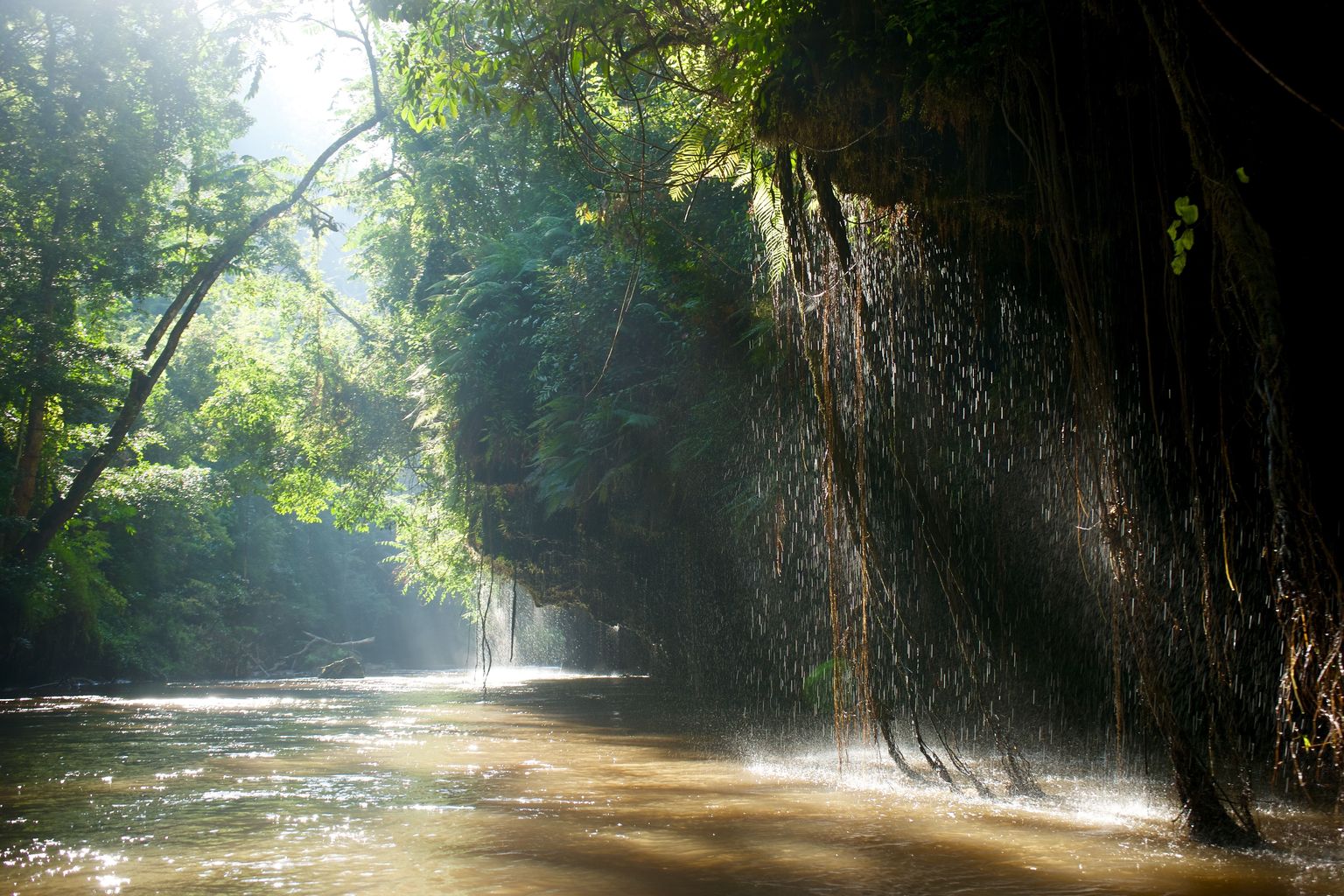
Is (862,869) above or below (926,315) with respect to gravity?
below

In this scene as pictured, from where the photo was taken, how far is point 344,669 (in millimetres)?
33125

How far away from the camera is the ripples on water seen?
4043 millimetres

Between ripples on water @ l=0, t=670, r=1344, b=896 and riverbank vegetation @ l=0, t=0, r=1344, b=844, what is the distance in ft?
1.67

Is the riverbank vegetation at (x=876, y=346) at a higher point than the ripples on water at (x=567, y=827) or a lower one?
higher

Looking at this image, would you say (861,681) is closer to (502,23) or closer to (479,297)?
(502,23)

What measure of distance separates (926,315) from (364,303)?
22.2 meters

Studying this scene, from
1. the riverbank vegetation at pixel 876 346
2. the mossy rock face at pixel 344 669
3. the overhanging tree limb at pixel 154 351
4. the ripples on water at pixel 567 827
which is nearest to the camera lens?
the ripples on water at pixel 567 827

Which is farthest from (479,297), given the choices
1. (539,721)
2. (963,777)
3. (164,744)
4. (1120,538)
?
(1120,538)

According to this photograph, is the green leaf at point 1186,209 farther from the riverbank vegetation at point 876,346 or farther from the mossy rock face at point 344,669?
the mossy rock face at point 344,669

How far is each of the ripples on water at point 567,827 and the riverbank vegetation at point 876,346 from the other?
510 millimetres

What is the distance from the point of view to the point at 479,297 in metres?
17.8

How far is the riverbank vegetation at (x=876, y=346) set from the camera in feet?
15.8

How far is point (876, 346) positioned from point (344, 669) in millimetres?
29778

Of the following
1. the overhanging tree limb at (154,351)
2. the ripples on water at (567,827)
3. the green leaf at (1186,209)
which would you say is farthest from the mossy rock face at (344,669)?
the green leaf at (1186,209)
